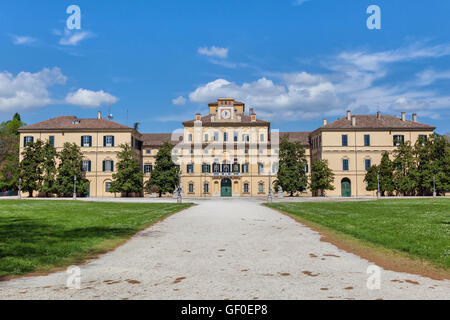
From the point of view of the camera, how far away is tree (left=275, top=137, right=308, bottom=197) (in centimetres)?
5352

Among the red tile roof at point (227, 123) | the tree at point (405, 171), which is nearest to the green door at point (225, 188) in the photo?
the red tile roof at point (227, 123)

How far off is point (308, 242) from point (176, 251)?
3.50m

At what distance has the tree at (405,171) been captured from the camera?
50281mm

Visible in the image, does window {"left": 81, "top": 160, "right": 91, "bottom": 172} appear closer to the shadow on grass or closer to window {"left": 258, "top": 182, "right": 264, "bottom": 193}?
window {"left": 258, "top": 182, "right": 264, "bottom": 193}

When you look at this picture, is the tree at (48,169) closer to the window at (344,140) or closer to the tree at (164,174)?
the tree at (164,174)

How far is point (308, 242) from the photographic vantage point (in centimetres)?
982

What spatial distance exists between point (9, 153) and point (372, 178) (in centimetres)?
5939

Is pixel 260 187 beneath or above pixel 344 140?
beneath

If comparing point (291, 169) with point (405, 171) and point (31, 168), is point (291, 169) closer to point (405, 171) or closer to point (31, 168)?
point (405, 171)

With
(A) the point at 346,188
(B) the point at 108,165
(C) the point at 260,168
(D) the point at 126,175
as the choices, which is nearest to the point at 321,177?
(A) the point at 346,188

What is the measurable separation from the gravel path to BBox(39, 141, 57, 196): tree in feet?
152

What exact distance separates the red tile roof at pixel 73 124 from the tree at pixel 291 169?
23.0 meters

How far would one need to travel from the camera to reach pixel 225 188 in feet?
194
